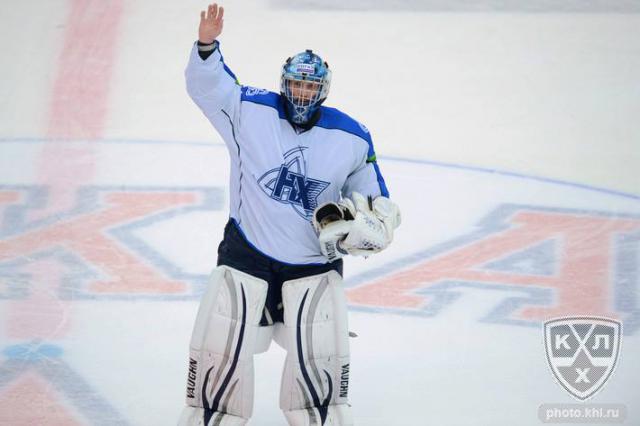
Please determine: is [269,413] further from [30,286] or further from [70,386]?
[30,286]

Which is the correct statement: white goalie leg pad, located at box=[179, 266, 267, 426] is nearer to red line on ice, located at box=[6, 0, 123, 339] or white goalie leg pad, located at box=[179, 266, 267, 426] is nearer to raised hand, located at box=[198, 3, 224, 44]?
raised hand, located at box=[198, 3, 224, 44]

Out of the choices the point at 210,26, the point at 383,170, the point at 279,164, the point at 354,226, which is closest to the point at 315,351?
the point at 354,226

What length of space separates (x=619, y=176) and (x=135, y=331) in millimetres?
3250

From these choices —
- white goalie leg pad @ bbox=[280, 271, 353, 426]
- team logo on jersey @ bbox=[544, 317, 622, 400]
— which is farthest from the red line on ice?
team logo on jersey @ bbox=[544, 317, 622, 400]

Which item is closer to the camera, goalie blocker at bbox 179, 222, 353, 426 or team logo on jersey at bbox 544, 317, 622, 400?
goalie blocker at bbox 179, 222, 353, 426

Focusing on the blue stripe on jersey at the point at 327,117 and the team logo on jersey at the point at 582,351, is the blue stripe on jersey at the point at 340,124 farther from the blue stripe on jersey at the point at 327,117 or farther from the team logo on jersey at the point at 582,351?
the team logo on jersey at the point at 582,351

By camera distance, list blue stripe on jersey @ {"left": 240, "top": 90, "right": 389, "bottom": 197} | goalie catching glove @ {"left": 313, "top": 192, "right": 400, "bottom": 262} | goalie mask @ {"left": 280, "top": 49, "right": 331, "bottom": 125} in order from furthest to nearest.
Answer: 1. blue stripe on jersey @ {"left": 240, "top": 90, "right": 389, "bottom": 197}
2. goalie mask @ {"left": 280, "top": 49, "right": 331, "bottom": 125}
3. goalie catching glove @ {"left": 313, "top": 192, "right": 400, "bottom": 262}

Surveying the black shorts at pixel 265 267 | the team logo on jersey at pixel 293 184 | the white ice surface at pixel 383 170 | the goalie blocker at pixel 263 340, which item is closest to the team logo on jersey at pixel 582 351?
the white ice surface at pixel 383 170

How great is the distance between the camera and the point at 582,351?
5465 mm

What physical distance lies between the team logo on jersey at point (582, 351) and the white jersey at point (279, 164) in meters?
1.50

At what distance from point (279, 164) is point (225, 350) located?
2.47 feet

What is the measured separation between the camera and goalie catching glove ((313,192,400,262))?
4.19m

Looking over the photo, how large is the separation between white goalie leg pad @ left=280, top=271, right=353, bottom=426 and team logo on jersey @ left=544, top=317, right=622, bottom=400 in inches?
52.8

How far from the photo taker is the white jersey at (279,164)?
174 inches
